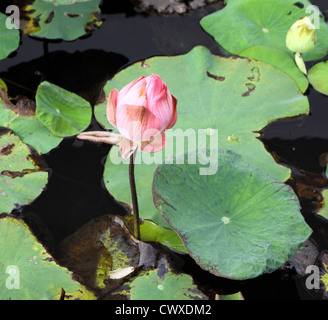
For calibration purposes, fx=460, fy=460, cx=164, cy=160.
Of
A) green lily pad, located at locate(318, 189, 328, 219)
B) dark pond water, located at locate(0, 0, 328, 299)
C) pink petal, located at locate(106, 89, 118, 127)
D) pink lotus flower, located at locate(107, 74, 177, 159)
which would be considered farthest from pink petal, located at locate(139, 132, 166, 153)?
green lily pad, located at locate(318, 189, 328, 219)

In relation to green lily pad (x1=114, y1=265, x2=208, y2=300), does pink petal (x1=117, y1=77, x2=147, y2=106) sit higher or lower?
higher

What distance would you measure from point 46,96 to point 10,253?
679mm

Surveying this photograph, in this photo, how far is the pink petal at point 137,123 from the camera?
1.33 meters

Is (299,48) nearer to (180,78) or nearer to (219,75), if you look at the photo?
(219,75)

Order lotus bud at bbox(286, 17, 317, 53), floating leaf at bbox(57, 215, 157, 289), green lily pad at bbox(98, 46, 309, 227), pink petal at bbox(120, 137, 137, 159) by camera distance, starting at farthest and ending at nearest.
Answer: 1. lotus bud at bbox(286, 17, 317, 53)
2. green lily pad at bbox(98, 46, 309, 227)
3. floating leaf at bbox(57, 215, 157, 289)
4. pink petal at bbox(120, 137, 137, 159)

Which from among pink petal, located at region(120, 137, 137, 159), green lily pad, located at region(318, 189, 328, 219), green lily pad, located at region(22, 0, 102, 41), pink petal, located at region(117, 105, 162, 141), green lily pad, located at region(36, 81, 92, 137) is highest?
pink petal, located at region(117, 105, 162, 141)

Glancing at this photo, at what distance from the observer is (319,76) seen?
2305 mm

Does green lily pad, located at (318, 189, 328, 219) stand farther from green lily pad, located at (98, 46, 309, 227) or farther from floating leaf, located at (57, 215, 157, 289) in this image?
floating leaf, located at (57, 215, 157, 289)

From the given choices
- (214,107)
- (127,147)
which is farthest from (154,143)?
(214,107)

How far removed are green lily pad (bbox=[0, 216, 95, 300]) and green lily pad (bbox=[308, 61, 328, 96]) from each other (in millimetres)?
1474

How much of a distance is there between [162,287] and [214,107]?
0.81 meters

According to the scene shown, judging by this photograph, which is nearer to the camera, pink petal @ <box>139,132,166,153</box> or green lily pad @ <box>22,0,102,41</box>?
pink petal @ <box>139,132,166,153</box>

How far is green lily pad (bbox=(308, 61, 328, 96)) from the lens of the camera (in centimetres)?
227

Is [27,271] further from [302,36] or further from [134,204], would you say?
[302,36]
